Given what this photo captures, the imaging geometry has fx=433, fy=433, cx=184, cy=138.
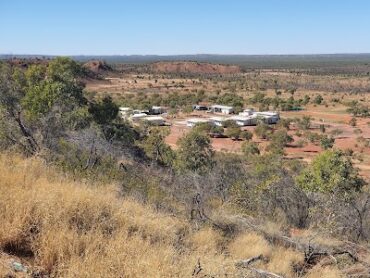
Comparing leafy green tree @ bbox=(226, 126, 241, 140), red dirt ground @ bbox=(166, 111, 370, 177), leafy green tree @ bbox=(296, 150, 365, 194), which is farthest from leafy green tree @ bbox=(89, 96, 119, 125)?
leafy green tree @ bbox=(226, 126, 241, 140)

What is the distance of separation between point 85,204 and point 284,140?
4888cm

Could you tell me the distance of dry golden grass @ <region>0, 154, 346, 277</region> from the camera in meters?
3.81

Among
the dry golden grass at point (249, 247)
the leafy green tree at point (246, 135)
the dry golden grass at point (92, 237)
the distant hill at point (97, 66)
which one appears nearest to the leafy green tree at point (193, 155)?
the dry golden grass at point (249, 247)

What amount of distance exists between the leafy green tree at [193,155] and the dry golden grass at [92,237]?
18.9 m

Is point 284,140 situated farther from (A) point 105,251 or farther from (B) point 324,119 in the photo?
(A) point 105,251

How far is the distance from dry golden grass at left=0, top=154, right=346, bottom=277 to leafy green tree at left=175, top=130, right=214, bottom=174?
1891 cm

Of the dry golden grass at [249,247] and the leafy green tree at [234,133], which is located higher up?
the dry golden grass at [249,247]

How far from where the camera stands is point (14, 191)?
484 centimetres

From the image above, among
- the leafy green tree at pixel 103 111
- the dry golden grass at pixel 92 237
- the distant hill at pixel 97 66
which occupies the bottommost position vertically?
the leafy green tree at pixel 103 111

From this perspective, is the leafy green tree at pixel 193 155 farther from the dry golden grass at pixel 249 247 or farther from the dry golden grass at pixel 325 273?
the dry golden grass at pixel 325 273

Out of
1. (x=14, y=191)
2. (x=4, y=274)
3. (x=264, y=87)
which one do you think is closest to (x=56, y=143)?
(x=14, y=191)

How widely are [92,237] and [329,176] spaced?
19.5 m

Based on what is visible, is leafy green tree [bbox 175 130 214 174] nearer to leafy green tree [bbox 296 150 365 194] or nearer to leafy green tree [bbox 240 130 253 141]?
leafy green tree [bbox 296 150 365 194]

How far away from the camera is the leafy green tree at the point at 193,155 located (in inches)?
1062
